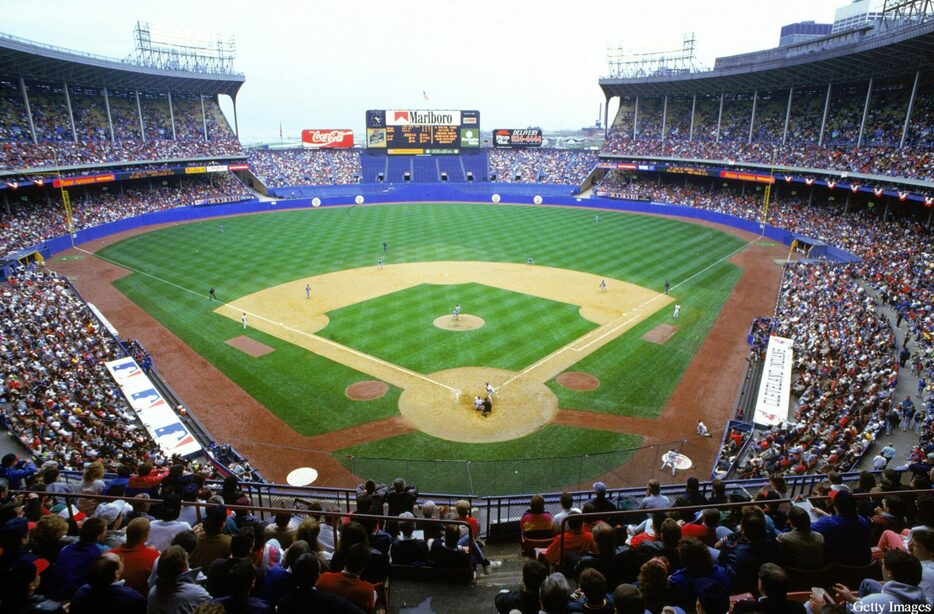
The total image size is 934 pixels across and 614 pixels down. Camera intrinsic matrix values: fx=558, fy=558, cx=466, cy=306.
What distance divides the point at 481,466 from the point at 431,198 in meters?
67.1

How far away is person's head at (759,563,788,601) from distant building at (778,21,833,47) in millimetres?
118294

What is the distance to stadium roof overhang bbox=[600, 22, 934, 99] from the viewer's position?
45250 millimetres

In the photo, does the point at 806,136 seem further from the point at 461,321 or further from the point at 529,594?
the point at 529,594

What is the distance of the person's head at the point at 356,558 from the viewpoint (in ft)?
18.2

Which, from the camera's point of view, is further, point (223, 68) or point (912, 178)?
point (223, 68)

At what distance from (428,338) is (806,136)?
5555 centimetres

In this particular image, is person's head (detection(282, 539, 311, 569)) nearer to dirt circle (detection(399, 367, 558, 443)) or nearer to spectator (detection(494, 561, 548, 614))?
spectator (detection(494, 561, 548, 614))

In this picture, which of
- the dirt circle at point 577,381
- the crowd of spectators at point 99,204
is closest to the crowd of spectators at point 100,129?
the crowd of spectators at point 99,204

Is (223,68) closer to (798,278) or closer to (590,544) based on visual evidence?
(798,278)

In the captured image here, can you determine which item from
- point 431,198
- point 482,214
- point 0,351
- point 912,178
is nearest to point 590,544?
Answer: point 0,351

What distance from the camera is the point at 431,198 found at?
8206cm

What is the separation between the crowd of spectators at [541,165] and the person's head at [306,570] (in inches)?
3324

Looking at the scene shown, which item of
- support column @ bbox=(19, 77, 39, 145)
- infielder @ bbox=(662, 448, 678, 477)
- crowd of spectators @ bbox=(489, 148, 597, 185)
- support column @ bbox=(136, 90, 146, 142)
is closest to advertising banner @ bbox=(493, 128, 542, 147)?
crowd of spectators @ bbox=(489, 148, 597, 185)

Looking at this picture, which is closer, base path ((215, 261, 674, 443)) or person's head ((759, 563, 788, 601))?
person's head ((759, 563, 788, 601))
